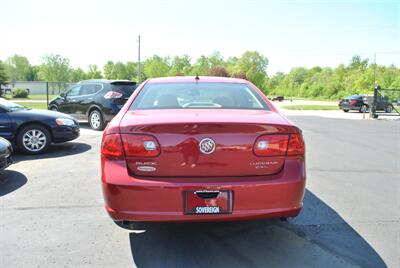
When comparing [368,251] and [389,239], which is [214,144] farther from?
[389,239]

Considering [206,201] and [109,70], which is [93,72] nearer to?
[109,70]

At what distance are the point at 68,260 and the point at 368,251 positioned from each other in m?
2.61

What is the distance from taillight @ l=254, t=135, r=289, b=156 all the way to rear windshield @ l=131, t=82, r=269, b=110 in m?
0.66

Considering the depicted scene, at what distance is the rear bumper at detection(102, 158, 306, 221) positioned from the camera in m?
2.71

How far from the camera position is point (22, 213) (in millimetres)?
4055

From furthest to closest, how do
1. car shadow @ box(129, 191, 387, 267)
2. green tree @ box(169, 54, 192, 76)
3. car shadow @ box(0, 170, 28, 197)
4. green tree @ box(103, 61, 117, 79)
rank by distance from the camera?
green tree @ box(103, 61, 117, 79)
green tree @ box(169, 54, 192, 76)
car shadow @ box(0, 170, 28, 197)
car shadow @ box(129, 191, 387, 267)

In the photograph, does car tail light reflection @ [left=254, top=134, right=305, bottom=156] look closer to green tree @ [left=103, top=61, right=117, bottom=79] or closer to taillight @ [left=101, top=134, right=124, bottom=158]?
taillight @ [left=101, top=134, right=124, bottom=158]

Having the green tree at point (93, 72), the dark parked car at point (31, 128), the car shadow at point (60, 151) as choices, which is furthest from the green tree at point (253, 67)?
the dark parked car at point (31, 128)

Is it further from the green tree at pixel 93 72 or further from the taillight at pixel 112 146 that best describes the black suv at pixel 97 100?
the green tree at pixel 93 72

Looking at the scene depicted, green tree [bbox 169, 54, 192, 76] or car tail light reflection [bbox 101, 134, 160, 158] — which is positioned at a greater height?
green tree [bbox 169, 54, 192, 76]

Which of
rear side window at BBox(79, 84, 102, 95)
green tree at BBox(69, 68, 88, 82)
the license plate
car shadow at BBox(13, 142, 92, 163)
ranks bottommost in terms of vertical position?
car shadow at BBox(13, 142, 92, 163)

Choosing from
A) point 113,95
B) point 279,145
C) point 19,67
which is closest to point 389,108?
point 113,95

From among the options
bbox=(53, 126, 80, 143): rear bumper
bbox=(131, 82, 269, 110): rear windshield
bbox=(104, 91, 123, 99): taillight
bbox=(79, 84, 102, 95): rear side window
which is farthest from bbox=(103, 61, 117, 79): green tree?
bbox=(131, 82, 269, 110): rear windshield

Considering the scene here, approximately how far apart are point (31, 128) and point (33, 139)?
0.23 m
